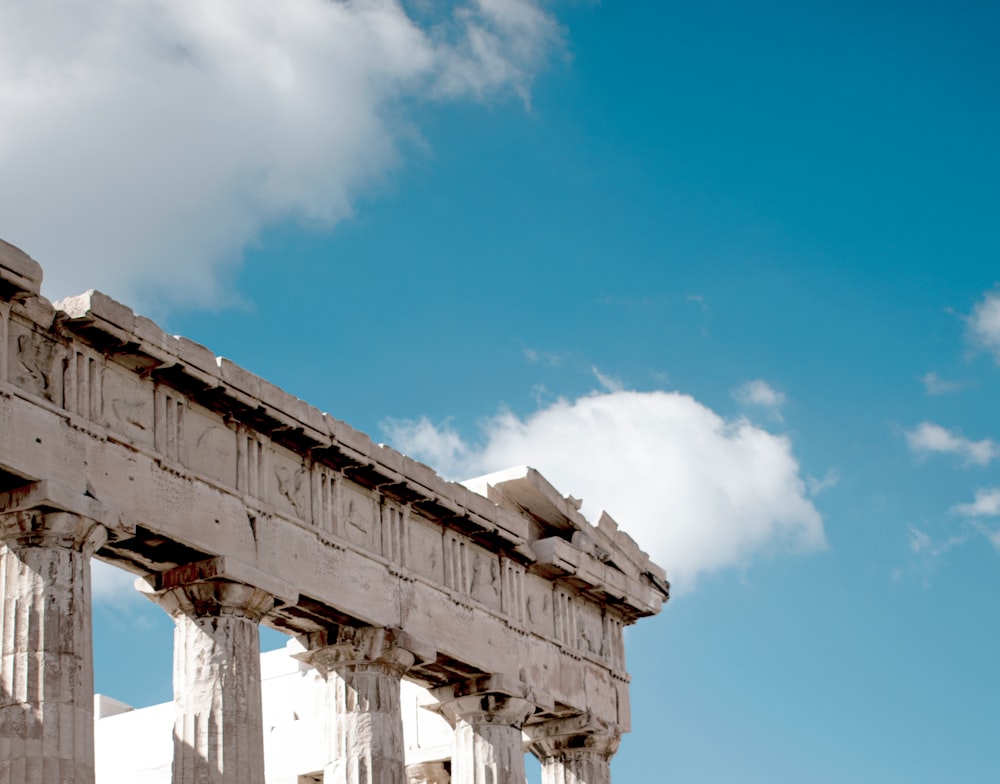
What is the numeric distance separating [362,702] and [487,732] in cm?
298

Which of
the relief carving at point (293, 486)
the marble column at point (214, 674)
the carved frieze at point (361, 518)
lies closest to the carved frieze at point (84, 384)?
the marble column at point (214, 674)

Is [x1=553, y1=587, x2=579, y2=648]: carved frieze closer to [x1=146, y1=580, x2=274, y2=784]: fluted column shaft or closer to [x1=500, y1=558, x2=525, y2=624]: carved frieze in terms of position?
[x1=500, y1=558, x2=525, y2=624]: carved frieze

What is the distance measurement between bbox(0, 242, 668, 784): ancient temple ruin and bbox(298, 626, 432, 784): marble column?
0.03m

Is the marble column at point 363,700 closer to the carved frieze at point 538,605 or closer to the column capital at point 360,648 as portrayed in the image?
the column capital at point 360,648

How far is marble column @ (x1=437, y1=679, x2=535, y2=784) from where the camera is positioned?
2869 centimetres

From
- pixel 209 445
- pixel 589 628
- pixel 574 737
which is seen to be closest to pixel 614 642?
pixel 589 628

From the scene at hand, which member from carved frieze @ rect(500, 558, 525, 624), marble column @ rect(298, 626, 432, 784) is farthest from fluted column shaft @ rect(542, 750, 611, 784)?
marble column @ rect(298, 626, 432, 784)

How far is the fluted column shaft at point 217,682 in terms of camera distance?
23.4m

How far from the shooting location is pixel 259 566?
80.4 feet

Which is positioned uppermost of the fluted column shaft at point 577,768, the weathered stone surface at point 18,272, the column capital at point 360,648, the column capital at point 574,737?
the weathered stone surface at point 18,272

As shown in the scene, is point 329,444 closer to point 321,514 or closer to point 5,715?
point 321,514

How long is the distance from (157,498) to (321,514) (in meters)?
3.11

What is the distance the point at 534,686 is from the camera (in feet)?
95.9

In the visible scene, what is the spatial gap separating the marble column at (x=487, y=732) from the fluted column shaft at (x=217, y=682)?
504 centimetres
